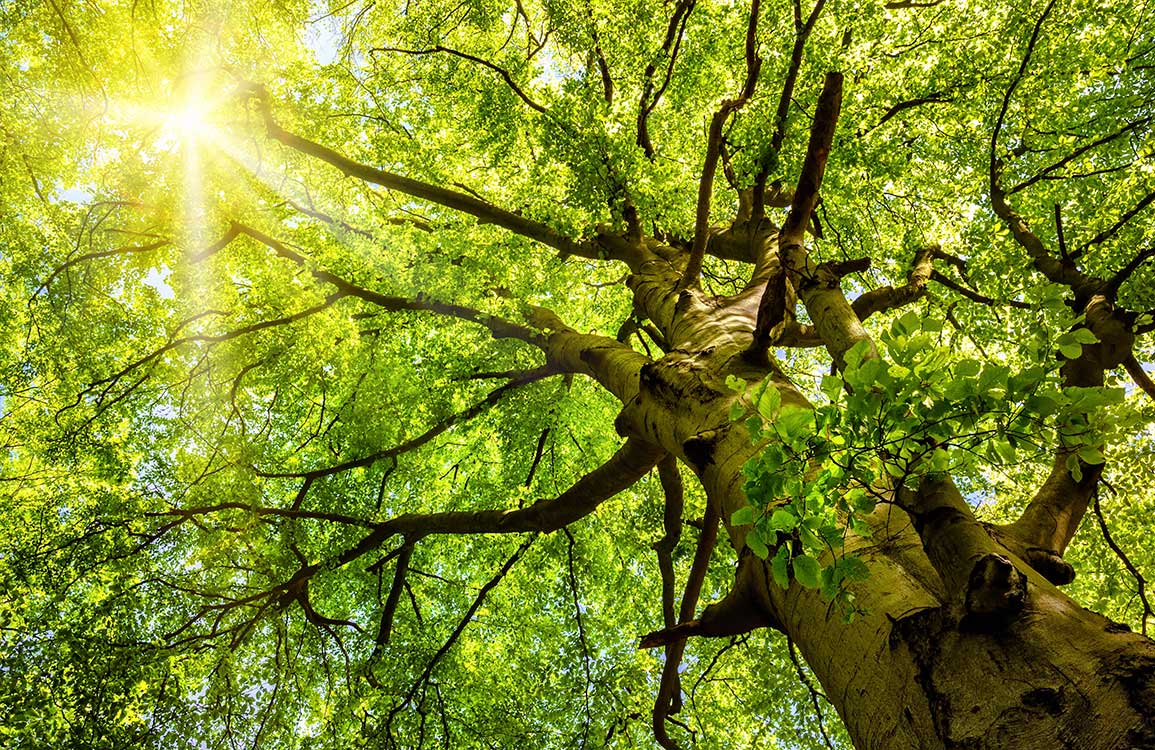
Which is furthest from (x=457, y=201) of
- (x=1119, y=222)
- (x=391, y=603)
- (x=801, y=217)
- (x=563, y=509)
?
(x=1119, y=222)

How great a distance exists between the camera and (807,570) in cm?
140

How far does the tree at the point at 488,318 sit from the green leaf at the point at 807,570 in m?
0.88

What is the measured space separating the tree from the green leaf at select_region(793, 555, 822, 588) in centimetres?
88

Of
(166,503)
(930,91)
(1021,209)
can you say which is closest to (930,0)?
(930,91)

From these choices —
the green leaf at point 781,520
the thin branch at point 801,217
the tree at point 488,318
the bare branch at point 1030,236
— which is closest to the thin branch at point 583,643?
the tree at point 488,318

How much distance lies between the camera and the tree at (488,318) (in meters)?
4.82

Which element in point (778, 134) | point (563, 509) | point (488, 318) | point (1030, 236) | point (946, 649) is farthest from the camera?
point (488, 318)

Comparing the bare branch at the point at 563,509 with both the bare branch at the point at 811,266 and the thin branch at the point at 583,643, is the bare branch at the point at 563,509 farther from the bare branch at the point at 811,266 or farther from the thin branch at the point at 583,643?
the thin branch at the point at 583,643

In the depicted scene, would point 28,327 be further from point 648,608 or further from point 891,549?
point 891,549

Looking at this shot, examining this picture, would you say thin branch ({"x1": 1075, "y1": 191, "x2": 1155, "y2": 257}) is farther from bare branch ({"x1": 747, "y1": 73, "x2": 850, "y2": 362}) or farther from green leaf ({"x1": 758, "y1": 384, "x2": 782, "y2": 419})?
green leaf ({"x1": 758, "y1": 384, "x2": 782, "y2": 419})

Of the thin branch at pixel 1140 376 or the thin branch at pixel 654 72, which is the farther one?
the thin branch at pixel 654 72

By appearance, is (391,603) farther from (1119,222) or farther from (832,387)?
(1119,222)

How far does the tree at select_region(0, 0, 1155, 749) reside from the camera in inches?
190

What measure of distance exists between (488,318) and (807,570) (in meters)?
5.85
